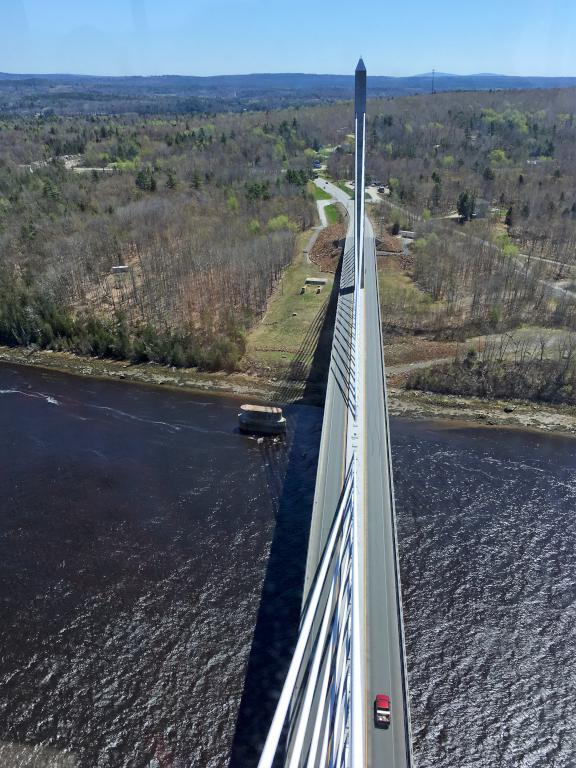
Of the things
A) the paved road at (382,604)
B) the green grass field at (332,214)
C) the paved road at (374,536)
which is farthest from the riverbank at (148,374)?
the green grass field at (332,214)

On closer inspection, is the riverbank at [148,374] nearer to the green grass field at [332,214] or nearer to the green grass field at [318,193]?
the green grass field at [332,214]

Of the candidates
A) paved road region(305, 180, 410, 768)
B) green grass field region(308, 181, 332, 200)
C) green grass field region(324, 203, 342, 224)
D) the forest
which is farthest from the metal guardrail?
green grass field region(308, 181, 332, 200)

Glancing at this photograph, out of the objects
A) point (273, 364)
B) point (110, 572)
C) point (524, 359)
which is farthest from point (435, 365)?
point (110, 572)

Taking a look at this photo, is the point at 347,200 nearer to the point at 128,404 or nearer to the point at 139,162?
the point at 139,162

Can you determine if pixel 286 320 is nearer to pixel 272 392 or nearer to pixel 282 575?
pixel 272 392

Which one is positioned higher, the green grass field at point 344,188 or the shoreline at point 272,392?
the green grass field at point 344,188

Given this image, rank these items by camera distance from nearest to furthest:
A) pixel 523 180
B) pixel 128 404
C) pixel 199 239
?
pixel 128 404 < pixel 199 239 < pixel 523 180
